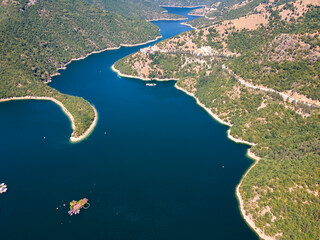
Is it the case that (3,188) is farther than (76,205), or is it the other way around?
(3,188)

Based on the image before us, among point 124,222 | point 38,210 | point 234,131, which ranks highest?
point 38,210

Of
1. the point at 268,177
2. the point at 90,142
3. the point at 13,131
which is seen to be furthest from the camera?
the point at 13,131

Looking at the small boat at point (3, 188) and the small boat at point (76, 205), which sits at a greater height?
the small boat at point (3, 188)

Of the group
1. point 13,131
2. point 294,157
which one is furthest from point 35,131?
point 294,157

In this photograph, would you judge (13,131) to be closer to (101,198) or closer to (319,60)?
(101,198)

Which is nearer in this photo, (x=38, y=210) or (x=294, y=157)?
(x=38, y=210)

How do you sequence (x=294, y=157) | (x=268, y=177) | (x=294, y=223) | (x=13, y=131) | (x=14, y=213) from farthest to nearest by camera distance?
(x=13, y=131)
(x=294, y=157)
(x=268, y=177)
(x=14, y=213)
(x=294, y=223)

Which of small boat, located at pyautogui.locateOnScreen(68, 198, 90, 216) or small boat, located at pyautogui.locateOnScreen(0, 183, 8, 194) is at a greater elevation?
small boat, located at pyautogui.locateOnScreen(0, 183, 8, 194)

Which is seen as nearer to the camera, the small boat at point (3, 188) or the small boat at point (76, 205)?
the small boat at point (76, 205)

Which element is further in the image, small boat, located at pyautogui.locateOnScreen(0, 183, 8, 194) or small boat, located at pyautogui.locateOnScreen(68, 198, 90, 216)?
small boat, located at pyautogui.locateOnScreen(0, 183, 8, 194)

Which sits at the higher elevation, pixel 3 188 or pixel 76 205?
pixel 3 188

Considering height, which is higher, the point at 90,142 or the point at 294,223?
the point at 90,142
